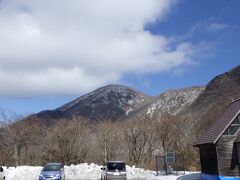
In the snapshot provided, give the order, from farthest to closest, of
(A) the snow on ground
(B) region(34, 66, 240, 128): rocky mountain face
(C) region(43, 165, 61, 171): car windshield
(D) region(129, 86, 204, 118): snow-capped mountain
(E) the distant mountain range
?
1. (D) region(129, 86, 204, 118): snow-capped mountain
2. (E) the distant mountain range
3. (B) region(34, 66, 240, 128): rocky mountain face
4. (A) the snow on ground
5. (C) region(43, 165, 61, 171): car windshield

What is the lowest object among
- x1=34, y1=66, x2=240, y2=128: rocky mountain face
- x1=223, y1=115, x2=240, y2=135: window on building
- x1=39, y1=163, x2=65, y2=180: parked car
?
x1=39, y1=163, x2=65, y2=180: parked car

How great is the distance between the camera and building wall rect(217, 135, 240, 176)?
88.0 ft

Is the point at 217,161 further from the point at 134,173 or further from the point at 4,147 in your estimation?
the point at 4,147

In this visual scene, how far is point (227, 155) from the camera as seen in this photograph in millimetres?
27062

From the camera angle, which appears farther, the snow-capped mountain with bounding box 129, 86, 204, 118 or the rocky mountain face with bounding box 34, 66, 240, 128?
the snow-capped mountain with bounding box 129, 86, 204, 118

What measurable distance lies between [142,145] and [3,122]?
2504cm

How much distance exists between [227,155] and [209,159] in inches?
106

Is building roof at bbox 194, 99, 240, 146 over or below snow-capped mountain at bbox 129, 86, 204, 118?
below

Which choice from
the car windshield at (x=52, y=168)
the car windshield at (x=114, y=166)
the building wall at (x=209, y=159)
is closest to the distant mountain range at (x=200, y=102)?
the building wall at (x=209, y=159)

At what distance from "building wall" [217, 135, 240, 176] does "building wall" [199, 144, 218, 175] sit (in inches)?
24.6

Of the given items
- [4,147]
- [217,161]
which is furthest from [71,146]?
[217,161]

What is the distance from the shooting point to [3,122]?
230 ft

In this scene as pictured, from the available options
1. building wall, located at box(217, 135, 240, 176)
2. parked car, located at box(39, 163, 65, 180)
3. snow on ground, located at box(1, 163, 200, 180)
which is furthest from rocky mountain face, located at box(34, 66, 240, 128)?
building wall, located at box(217, 135, 240, 176)

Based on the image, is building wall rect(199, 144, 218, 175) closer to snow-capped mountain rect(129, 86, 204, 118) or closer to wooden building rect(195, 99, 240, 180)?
wooden building rect(195, 99, 240, 180)
